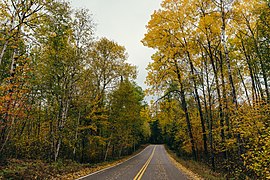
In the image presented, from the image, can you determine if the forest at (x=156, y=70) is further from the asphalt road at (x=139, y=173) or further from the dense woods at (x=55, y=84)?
the asphalt road at (x=139, y=173)

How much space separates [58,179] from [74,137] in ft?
25.0

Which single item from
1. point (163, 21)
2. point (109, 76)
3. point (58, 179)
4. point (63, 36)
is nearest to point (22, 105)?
point (63, 36)

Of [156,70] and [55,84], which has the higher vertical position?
[156,70]

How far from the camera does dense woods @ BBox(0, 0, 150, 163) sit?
8.18m

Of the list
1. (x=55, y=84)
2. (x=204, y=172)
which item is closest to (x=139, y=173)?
(x=204, y=172)

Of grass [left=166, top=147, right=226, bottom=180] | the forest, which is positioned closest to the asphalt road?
grass [left=166, top=147, right=226, bottom=180]

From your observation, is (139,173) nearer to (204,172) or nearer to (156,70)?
(204,172)

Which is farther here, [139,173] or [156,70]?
[156,70]

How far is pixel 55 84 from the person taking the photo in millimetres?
13797

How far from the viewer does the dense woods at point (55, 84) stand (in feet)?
26.8

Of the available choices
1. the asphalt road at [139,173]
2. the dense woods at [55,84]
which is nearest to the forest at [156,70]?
the dense woods at [55,84]

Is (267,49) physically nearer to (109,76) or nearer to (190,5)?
(190,5)

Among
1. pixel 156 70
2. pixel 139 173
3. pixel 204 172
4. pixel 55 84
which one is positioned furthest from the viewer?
pixel 156 70

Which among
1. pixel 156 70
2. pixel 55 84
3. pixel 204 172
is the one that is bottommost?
pixel 204 172
